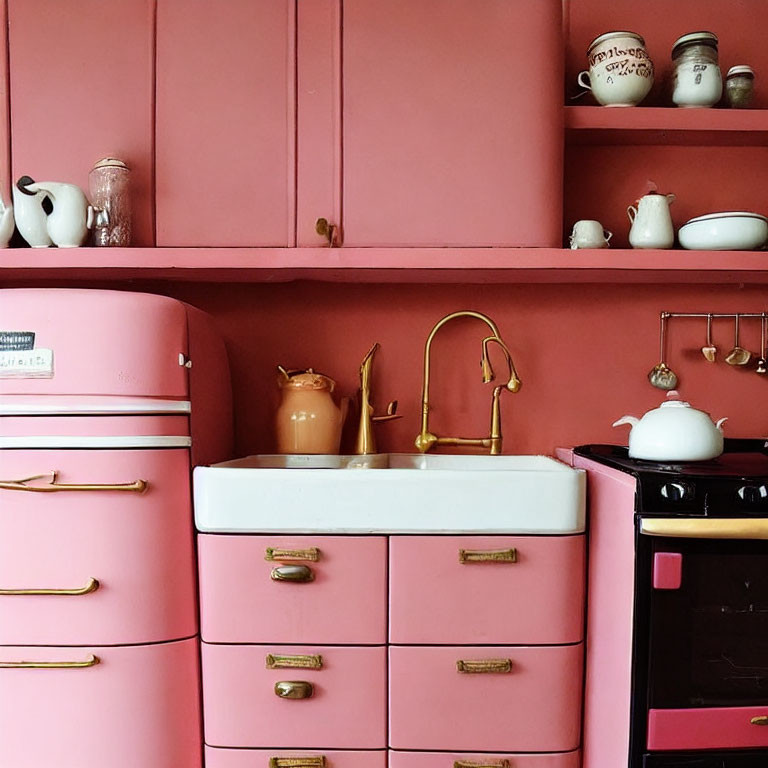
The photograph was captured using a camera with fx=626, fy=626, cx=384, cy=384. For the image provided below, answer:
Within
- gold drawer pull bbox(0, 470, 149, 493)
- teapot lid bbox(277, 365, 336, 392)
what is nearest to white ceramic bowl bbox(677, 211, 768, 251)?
teapot lid bbox(277, 365, 336, 392)

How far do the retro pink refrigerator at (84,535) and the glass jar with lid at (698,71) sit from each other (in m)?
1.48

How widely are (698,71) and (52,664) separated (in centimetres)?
212

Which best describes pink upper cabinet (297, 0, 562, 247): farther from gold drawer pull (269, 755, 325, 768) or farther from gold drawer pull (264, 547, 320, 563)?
gold drawer pull (269, 755, 325, 768)

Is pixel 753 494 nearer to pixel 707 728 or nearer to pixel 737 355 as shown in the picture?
pixel 707 728

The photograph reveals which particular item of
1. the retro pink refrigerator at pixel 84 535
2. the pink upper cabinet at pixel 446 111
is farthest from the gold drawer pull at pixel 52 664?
the pink upper cabinet at pixel 446 111

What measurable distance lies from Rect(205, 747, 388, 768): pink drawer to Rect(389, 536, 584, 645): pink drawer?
282mm

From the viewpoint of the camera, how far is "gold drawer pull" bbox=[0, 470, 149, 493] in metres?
1.33

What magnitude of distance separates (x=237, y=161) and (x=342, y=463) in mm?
845

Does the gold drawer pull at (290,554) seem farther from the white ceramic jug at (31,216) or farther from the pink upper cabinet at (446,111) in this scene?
the white ceramic jug at (31,216)

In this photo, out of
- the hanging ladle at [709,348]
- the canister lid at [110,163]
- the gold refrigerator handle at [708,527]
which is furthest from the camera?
the hanging ladle at [709,348]

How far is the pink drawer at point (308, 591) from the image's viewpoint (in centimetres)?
138

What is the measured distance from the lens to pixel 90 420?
4.43 ft

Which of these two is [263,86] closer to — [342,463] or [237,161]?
[237,161]

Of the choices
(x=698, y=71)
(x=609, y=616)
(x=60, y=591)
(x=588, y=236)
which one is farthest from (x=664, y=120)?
(x=60, y=591)
